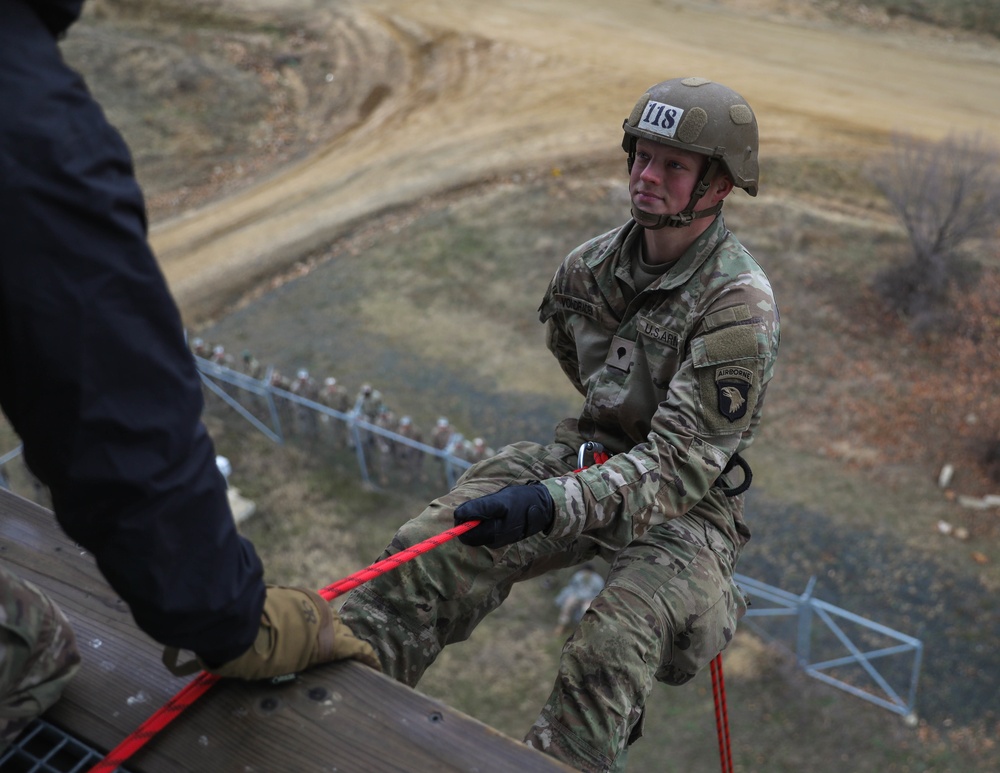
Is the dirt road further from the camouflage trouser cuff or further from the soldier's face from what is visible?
the camouflage trouser cuff

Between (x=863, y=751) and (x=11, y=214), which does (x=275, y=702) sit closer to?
(x=11, y=214)

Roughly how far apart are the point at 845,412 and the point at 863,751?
20.2 ft

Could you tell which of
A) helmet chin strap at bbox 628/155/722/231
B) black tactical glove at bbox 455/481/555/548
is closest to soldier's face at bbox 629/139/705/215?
helmet chin strap at bbox 628/155/722/231

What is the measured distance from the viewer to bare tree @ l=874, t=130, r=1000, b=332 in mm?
18516

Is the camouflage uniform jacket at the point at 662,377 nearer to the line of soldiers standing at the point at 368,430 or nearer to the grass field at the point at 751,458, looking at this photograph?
the grass field at the point at 751,458

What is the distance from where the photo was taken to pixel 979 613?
1293 cm

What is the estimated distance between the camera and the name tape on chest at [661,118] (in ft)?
13.5

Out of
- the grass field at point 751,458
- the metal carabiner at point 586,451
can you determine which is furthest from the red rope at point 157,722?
the grass field at point 751,458

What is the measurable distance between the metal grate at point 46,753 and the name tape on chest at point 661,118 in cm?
311

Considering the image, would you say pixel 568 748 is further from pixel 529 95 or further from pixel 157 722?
pixel 529 95

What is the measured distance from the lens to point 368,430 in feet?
50.3

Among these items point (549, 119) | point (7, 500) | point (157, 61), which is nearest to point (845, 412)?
point (549, 119)

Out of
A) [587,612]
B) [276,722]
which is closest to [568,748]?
[587,612]

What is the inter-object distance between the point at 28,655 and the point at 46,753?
0.30m
